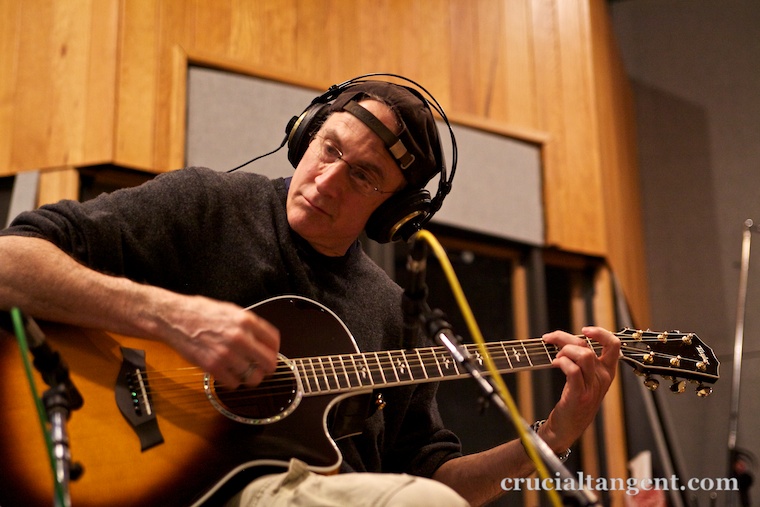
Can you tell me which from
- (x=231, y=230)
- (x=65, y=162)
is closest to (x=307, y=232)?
(x=231, y=230)

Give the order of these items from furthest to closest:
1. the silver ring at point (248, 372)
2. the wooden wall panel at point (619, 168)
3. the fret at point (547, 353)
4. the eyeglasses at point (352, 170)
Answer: the wooden wall panel at point (619, 168)
the eyeglasses at point (352, 170)
the fret at point (547, 353)
the silver ring at point (248, 372)

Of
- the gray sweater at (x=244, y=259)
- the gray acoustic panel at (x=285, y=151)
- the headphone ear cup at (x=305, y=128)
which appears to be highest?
the gray acoustic panel at (x=285, y=151)

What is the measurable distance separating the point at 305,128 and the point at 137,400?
0.87 m

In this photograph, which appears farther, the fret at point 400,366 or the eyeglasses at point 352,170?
the eyeglasses at point 352,170

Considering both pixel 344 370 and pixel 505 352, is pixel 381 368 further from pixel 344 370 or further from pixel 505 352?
pixel 505 352

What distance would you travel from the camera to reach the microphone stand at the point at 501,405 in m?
1.21

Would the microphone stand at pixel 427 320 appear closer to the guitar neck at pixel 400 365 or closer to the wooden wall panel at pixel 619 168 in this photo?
the guitar neck at pixel 400 365

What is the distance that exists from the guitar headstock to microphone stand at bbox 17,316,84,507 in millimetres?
1269

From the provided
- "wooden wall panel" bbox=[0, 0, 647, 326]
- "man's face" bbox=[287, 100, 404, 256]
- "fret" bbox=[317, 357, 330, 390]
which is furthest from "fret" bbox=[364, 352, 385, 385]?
"wooden wall panel" bbox=[0, 0, 647, 326]

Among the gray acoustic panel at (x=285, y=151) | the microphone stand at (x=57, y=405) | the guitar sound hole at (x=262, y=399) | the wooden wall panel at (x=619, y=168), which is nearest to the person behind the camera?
the microphone stand at (x=57, y=405)

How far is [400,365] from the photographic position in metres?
1.83

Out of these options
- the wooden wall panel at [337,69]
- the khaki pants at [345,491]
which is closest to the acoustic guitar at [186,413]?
the khaki pants at [345,491]

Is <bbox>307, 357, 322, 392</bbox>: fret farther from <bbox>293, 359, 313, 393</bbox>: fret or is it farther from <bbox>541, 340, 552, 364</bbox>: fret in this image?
<bbox>541, 340, 552, 364</bbox>: fret

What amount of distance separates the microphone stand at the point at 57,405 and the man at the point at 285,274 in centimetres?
28
